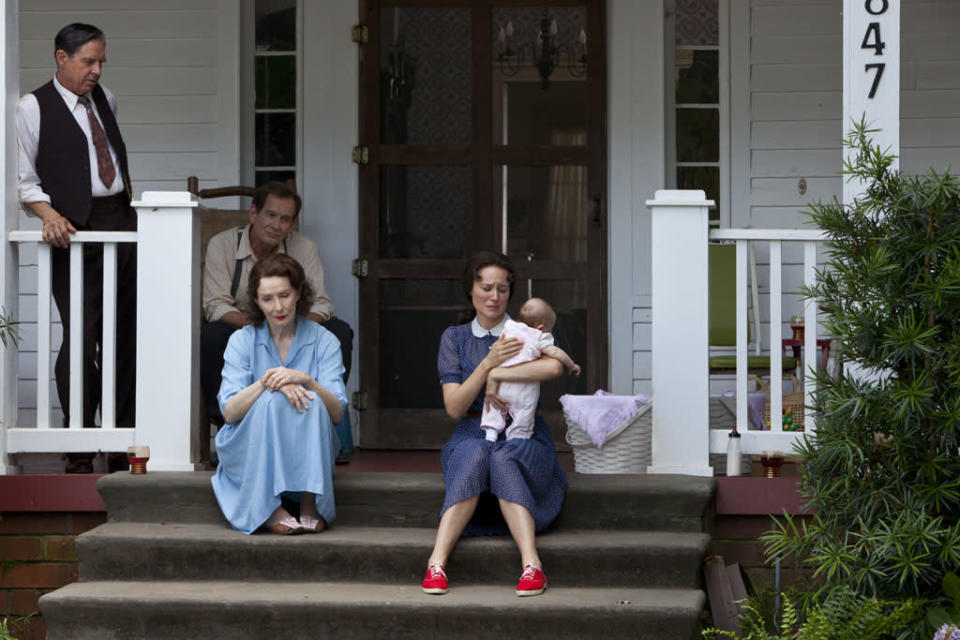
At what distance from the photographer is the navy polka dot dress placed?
4195mm

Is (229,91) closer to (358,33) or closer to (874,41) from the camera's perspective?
(358,33)

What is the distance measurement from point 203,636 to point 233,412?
754mm

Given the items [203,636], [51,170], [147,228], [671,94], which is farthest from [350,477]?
[671,94]

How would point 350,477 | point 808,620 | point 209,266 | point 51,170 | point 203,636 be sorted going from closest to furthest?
point 808,620
point 203,636
point 350,477
point 51,170
point 209,266

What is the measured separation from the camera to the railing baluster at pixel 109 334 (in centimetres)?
480

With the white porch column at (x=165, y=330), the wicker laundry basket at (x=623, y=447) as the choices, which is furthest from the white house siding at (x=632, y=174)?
the white porch column at (x=165, y=330)

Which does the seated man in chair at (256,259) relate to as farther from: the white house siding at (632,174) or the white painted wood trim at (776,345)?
the white painted wood trim at (776,345)

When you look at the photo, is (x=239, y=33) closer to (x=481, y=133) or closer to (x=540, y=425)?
(x=481, y=133)

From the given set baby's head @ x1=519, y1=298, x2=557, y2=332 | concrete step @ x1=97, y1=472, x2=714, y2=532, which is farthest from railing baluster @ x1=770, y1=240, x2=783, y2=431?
baby's head @ x1=519, y1=298, x2=557, y2=332

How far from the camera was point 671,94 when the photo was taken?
628cm

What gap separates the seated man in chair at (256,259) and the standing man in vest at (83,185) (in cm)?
34

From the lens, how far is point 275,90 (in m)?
6.38

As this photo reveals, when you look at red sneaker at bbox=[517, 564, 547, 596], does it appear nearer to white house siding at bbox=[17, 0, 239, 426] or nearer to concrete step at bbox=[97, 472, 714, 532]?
concrete step at bbox=[97, 472, 714, 532]

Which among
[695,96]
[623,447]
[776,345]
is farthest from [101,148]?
[695,96]
